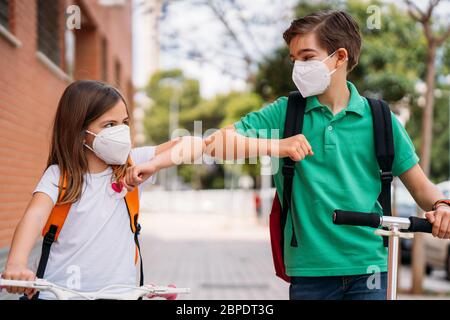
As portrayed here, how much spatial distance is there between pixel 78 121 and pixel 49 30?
212 inches

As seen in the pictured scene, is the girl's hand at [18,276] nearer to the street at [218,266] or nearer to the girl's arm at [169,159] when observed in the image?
the girl's arm at [169,159]

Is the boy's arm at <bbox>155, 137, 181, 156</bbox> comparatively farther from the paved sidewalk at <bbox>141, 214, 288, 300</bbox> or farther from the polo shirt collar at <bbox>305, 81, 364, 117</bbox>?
the paved sidewalk at <bbox>141, 214, 288, 300</bbox>

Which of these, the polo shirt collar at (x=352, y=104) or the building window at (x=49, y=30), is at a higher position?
the building window at (x=49, y=30)

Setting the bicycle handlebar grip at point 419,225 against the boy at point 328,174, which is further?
the boy at point 328,174

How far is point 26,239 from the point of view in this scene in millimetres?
2188

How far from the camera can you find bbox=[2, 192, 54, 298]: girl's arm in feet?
6.66

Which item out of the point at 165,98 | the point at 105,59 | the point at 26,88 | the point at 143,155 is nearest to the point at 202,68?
the point at 105,59

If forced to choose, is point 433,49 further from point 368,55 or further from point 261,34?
point 368,55

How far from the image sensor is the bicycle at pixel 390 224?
202cm

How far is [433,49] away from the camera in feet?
30.6

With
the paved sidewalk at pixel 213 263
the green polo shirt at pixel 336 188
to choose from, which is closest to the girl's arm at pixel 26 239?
the green polo shirt at pixel 336 188

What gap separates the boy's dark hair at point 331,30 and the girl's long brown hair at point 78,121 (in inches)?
26.2

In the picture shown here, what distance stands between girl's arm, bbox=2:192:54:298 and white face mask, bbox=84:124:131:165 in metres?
0.25

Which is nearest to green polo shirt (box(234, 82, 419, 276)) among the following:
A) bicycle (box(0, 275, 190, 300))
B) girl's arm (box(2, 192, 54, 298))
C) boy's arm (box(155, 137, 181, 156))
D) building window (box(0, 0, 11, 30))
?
boy's arm (box(155, 137, 181, 156))
